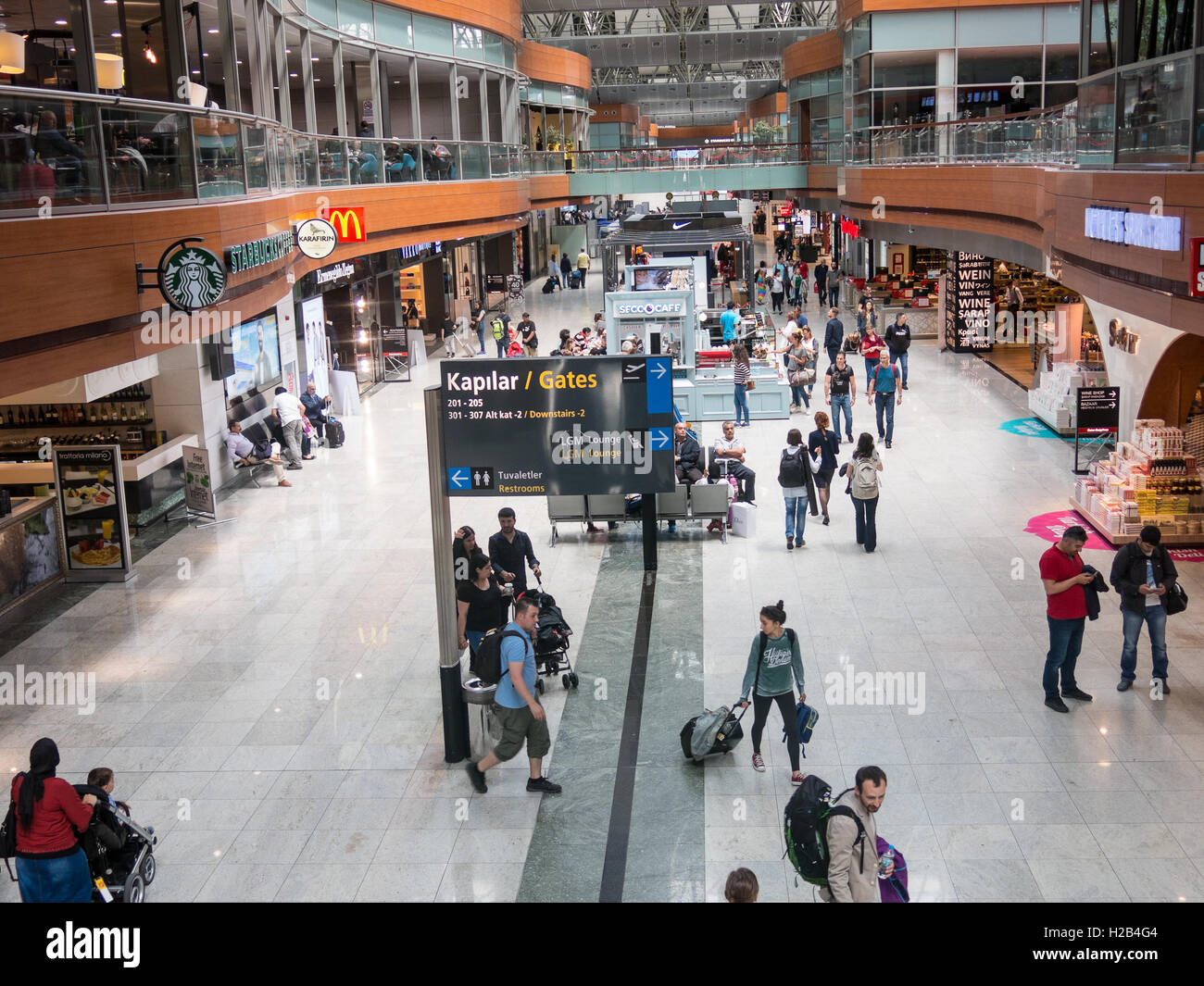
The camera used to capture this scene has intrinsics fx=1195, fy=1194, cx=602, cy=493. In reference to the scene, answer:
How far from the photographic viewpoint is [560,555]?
50.6 feet

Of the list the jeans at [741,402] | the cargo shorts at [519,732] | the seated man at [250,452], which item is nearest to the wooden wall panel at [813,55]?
the jeans at [741,402]

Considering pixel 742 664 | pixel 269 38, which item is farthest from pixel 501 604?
pixel 269 38

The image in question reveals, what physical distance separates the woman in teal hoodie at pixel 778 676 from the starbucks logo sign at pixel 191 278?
6038mm

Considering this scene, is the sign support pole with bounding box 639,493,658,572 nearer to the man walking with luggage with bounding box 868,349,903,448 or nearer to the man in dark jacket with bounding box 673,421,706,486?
the man in dark jacket with bounding box 673,421,706,486

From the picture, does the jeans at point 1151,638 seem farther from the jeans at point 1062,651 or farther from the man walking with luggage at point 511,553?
the man walking with luggage at point 511,553

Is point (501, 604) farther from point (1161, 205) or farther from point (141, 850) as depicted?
point (1161, 205)

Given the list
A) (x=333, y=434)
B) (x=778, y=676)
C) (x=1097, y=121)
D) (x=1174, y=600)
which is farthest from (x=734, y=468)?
(x=333, y=434)

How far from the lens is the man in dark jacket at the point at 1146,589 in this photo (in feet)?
33.7

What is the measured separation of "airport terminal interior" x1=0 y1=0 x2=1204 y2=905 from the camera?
8.38 metres

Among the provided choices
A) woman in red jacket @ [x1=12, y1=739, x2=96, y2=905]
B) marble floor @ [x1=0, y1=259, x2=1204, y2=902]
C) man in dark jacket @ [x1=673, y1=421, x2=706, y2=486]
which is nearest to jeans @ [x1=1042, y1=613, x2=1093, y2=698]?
marble floor @ [x1=0, y1=259, x2=1204, y2=902]

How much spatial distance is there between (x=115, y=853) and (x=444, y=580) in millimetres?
3052

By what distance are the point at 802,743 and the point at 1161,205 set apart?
6414mm

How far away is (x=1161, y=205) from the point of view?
1142 cm

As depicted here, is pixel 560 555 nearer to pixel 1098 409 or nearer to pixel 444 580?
pixel 444 580
